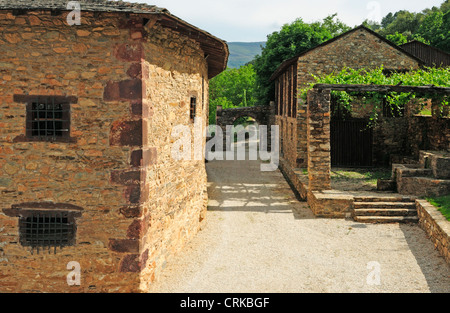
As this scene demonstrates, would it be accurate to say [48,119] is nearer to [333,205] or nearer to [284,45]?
[333,205]

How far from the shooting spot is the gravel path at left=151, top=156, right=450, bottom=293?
25.7 feet

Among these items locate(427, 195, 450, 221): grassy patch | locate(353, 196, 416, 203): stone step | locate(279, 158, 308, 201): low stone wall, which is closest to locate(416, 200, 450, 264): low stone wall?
locate(427, 195, 450, 221): grassy patch

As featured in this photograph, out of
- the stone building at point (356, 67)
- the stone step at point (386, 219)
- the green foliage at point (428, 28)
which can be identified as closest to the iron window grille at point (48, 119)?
the stone step at point (386, 219)

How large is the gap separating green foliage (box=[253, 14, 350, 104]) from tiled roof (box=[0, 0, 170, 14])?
816 inches

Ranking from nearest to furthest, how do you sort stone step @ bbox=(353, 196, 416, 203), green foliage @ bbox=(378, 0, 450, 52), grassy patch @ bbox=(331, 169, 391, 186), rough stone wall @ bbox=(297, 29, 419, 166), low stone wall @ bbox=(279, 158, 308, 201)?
stone step @ bbox=(353, 196, 416, 203) < low stone wall @ bbox=(279, 158, 308, 201) < grassy patch @ bbox=(331, 169, 391, 186) < rough stone wall @ bbox=(297, 29, 419, 166) < green foliage @ bbox=(378, 0, 450, 52)

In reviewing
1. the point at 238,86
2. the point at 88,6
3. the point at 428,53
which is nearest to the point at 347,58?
the point at 88,6

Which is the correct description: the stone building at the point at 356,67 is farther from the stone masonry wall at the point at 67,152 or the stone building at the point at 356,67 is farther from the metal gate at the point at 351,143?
the stone masonry wall at the point at 67,152

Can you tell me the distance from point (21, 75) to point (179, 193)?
4.04 m

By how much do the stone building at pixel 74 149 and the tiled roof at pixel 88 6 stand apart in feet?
0.36

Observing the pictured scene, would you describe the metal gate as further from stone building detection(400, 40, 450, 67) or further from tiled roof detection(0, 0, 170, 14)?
stone building detection(400, 40, 450, 67)

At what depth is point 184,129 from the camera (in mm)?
9586

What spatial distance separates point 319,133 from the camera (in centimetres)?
1274
